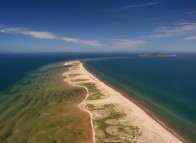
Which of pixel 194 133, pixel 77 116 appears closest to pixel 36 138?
pixel 77 116

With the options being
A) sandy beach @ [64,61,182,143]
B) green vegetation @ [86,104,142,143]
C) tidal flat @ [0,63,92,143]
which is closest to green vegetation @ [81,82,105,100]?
sandy beach @ [64,61,182,143]

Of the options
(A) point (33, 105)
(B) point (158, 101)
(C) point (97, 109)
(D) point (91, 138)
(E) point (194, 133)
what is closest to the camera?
(D) point (91, 138)

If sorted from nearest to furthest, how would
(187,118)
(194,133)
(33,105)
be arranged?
(194,133), (187,118), (33,105)

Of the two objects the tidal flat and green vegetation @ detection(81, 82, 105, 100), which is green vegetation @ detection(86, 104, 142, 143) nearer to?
the tidal flat

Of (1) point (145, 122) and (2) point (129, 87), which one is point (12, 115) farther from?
(2) point (129, 87)

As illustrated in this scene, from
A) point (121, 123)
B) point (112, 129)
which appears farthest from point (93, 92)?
point (112, 129)

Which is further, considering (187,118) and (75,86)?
(75,86)

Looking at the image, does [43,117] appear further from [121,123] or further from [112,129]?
[121,123]
